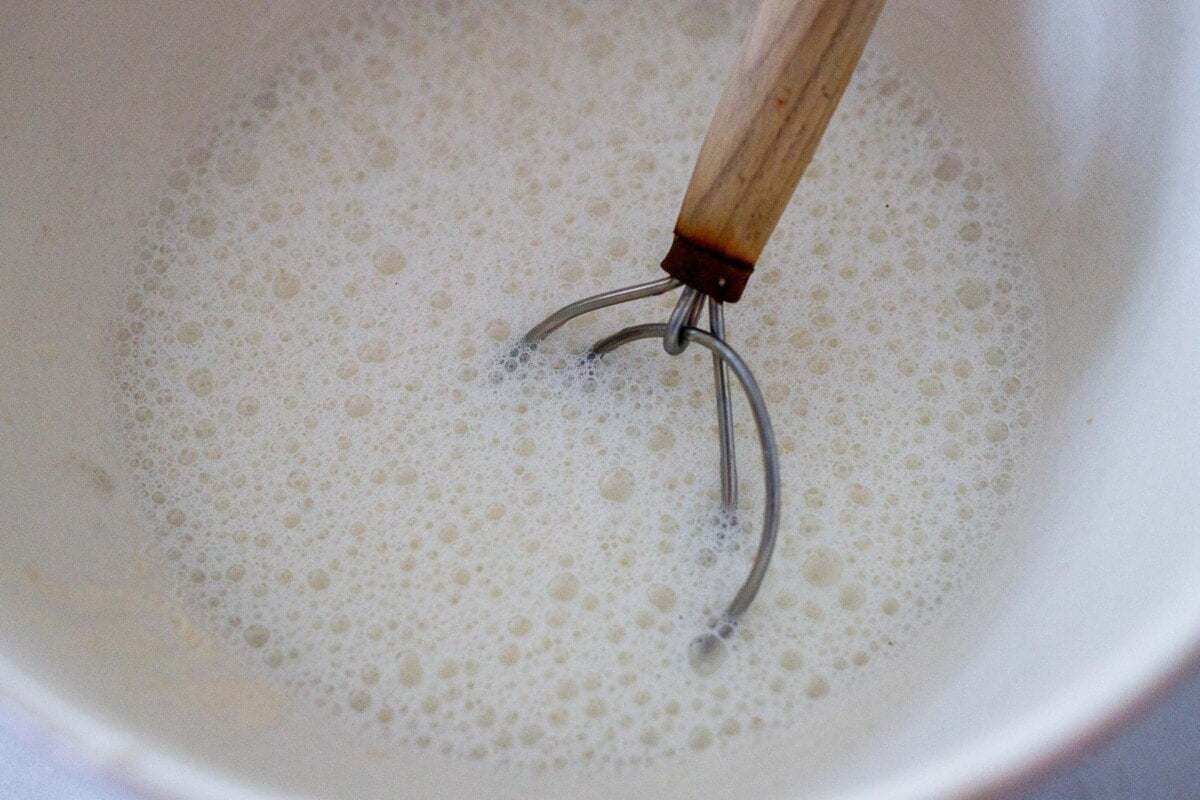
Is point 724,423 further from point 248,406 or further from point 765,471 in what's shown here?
point 248,406

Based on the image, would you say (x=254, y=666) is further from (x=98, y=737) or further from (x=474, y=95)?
(x=474, y=95)

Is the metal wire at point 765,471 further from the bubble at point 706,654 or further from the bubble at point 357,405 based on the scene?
the bubble at point 357,405

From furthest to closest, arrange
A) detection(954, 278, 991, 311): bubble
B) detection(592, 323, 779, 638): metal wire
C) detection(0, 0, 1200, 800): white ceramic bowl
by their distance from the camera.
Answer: detection(954, 278, 991, 311): bubble → detection(592, 323, 779, 638): metal wire → detection(0, 0, 1200, 800): white ceramic bowl

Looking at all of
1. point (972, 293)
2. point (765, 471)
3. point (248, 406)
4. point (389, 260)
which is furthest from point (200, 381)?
point (972, 293)

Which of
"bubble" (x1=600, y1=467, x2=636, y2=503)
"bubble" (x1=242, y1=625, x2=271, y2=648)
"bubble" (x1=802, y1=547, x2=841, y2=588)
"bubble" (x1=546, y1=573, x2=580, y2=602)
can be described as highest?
A: "bubble" (x1=802, y1=547, x2=841, y2=588)

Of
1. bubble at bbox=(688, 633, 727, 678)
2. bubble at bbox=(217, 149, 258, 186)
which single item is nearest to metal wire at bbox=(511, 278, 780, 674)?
bubble at bbox=(688, 633, 727, 678)

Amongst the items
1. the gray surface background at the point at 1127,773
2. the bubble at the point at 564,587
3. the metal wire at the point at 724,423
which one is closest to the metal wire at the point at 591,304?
the metal wire at the point at 724,423

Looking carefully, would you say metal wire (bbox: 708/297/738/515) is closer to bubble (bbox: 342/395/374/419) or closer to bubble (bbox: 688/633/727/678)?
bubble (bbox: 688/633/727/678)
